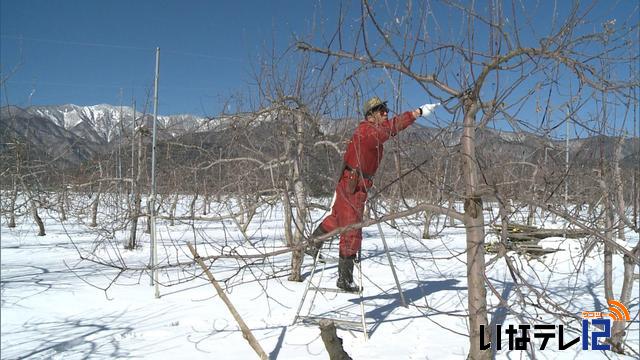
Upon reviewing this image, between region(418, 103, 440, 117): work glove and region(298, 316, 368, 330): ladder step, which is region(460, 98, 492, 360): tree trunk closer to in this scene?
region(418, 103, 440, 117): work glove

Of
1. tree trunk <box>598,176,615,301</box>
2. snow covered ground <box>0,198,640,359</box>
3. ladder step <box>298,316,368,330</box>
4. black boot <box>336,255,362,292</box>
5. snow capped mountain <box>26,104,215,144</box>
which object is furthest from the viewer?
snow capped mountain <box>26,104,215,144</box>

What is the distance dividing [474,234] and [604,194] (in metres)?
1.69

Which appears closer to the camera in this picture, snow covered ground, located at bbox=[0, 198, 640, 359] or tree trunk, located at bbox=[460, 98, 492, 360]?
tree trunk, located at bbox=[460, 98, 492, 360]

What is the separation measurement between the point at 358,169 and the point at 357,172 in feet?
0.85

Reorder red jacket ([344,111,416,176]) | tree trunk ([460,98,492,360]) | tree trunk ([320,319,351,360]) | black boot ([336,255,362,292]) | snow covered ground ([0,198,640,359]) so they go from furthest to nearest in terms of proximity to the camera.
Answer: black boot ([336,255,362,292]) < snow covered ground ([0,198,640,359]) < tree trunk ([320,319,351,360]) < red jacket ([344,111,416,176]) < tree trunk ([460,98,492,360])

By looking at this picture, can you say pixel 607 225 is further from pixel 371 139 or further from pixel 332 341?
pixel 332 341

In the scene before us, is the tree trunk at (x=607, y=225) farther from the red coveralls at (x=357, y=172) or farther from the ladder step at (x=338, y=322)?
the ladder step at (x=338, y=322)

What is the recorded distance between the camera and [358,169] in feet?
7.50

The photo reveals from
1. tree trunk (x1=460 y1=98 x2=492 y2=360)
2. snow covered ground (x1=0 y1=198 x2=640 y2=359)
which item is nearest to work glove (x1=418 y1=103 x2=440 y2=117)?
tree trunk (x1=460 y1=98 x2=492 y2=360)

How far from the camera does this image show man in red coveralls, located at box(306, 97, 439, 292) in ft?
8.00

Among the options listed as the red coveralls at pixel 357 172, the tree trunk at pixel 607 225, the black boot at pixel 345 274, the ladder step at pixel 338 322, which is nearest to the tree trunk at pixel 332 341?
the red coveralls at pixel 357 172

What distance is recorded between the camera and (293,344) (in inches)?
145

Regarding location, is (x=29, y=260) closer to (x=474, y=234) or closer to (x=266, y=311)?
(x=266, y=311)

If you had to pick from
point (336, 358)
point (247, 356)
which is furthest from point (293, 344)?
point (336, 358)
